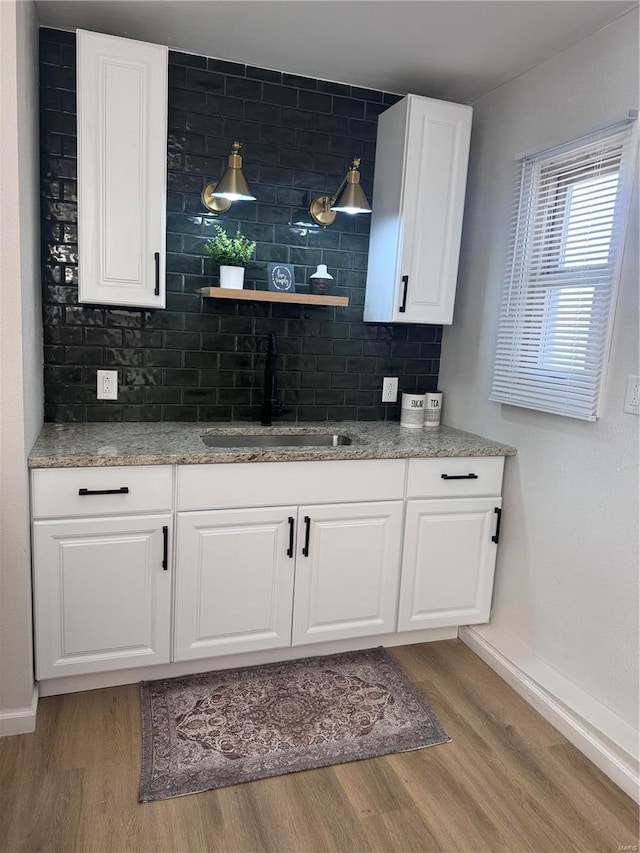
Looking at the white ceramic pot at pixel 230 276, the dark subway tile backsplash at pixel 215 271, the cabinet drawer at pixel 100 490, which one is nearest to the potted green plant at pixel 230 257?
the white ceramic pot at pixel 230 276

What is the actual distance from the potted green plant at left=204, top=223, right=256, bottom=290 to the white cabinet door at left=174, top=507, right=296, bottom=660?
3.17 feet

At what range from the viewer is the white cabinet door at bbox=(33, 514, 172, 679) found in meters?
2.05

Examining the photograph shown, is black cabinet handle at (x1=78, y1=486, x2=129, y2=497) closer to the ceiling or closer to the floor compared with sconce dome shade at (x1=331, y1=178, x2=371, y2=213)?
closer to the floor

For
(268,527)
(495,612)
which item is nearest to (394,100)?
(268,527)

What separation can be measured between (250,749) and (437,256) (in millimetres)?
2077

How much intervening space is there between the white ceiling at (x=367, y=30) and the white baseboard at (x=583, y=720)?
2.36 metres

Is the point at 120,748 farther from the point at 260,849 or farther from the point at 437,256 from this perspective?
the point at 437,256

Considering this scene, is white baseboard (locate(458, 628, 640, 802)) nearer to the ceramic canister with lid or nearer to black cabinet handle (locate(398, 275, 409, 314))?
the ceramic canister with lid

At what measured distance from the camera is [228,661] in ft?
7.91

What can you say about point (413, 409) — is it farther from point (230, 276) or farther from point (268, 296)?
point (230, 276)

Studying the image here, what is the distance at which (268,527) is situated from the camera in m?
2.29

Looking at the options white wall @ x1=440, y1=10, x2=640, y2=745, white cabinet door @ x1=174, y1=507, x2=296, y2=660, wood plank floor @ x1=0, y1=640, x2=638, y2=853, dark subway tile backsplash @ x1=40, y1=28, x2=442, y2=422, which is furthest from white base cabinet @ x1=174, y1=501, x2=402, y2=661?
dark subway tile backsplash @ x1=40, y1=28, x2=442, y2=422

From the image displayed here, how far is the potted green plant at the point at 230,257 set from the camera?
8.25 ft

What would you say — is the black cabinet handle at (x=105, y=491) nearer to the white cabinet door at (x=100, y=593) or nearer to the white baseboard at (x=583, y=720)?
the white cabinet door at (x=100, y=593)
